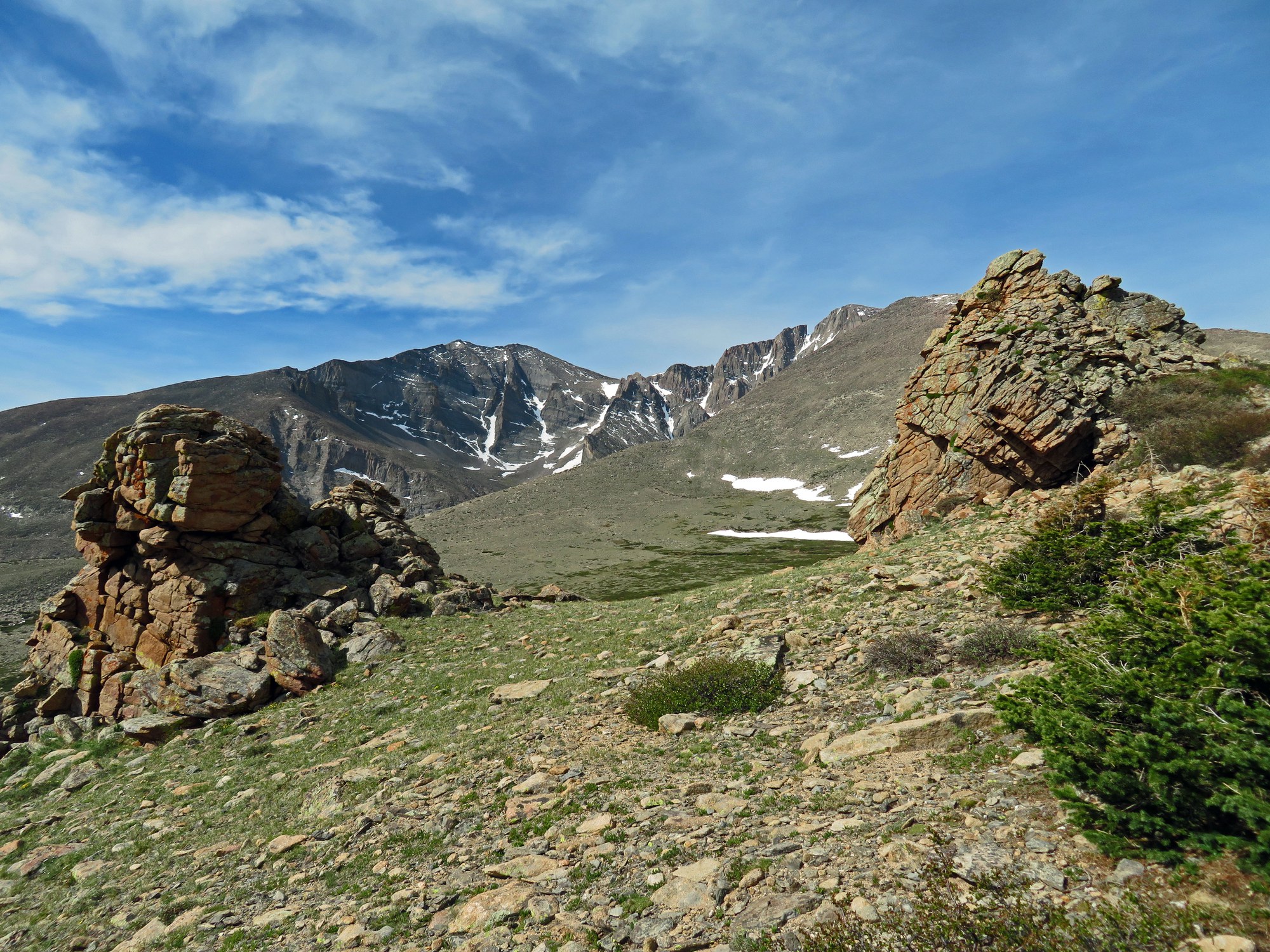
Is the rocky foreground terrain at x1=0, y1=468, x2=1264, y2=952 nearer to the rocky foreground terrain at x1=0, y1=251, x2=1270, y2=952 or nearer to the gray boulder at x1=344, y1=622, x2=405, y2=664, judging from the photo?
the rocky foreground terrain at x1=0, y1=251, x2=1270, y2=952

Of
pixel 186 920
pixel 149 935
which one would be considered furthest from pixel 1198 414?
pixel 149 935

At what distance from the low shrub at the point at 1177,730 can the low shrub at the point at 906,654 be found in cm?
412

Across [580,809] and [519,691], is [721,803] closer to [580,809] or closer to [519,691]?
[580,809]

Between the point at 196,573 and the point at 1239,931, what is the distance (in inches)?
1275

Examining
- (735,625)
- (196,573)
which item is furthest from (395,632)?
(735,625)

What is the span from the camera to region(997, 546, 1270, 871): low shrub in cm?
482

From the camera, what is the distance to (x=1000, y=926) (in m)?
4.80

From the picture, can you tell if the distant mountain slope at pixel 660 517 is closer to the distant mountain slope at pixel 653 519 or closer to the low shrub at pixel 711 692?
the distant mountain slope at pixel 653 519

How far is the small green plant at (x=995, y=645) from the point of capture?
35.3ft

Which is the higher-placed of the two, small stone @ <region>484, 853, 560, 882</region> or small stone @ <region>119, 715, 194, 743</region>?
small stone @ <region>484, 853, 560, 882</region>

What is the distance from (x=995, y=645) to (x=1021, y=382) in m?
23.4

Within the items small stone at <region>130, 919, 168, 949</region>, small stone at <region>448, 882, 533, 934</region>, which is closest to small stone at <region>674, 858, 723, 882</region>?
small stone at <region>448, 882, 533, 934</region>

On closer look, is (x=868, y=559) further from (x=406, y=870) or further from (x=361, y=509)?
(x=361, y=509)

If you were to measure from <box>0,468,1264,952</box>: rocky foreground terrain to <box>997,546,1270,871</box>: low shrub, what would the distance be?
1.21 feet
